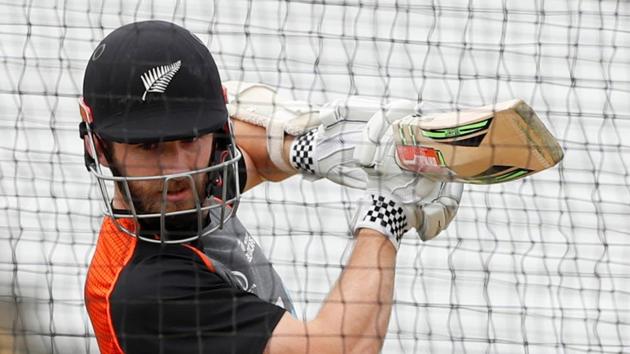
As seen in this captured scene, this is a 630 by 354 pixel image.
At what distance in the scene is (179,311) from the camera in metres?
2.46

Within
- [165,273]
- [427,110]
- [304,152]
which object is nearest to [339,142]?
[304,152]

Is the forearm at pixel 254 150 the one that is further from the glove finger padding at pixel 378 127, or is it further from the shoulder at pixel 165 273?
the shoulder at pixel 165 273

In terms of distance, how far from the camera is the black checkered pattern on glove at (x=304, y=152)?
9.43 ft

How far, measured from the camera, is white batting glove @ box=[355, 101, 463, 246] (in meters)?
2.60

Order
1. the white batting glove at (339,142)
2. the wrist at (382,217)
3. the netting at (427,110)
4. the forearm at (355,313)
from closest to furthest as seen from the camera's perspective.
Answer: the forearm at (355,313) → the wrist at (382,217) → the white batting glove at (339,142) → the netting at (427,110)

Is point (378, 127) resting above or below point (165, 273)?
above

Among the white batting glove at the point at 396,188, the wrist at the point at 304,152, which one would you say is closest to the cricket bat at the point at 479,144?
the white batting glove at the point at 396,188

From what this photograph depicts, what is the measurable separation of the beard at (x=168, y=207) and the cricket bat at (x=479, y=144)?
43 cm

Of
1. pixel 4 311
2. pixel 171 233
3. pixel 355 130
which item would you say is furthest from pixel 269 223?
pixel 4 311

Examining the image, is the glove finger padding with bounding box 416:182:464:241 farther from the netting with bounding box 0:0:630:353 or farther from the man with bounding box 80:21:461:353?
the netting with bounding box 0:0:630:353

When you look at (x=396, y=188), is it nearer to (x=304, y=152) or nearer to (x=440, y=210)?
(x=440, y=210)

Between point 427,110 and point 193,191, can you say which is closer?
point 193,191

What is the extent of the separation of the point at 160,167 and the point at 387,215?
1.53 ft

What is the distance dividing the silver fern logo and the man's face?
0.35 ft
